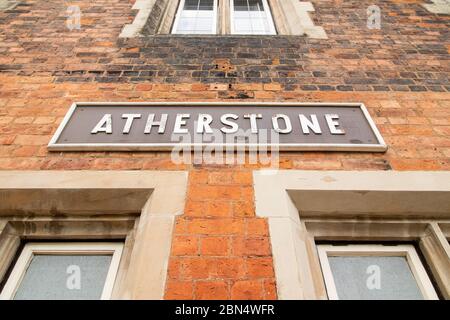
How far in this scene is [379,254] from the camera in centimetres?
216

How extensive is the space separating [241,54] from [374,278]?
241 cm

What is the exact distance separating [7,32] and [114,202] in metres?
2.81

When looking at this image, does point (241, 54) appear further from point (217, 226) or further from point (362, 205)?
point (217, 226)

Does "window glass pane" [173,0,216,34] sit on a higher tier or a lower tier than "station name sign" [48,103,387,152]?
higher

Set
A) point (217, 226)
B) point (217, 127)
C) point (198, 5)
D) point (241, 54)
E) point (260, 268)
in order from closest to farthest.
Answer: point (260, 268)
point (217, 226)
point (217, 127)
point (241, 54)
point (198, 5)

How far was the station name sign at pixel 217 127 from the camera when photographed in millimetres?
2543

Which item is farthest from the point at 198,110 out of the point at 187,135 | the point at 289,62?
the point at 289,62

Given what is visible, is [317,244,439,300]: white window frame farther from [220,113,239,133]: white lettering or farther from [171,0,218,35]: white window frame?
[171,0,218,35]: white window frame

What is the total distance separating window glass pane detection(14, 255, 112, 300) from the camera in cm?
195

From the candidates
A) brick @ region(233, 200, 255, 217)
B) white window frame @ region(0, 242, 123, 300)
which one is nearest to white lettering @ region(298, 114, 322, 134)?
brick @ region(233, 200, 255, 217)

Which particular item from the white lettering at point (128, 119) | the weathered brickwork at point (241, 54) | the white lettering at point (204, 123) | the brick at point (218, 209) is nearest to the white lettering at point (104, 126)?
the white lettering at point (128, 119)

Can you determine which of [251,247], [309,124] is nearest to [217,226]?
A: [251,247]

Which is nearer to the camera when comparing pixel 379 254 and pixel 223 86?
pixel 379 254

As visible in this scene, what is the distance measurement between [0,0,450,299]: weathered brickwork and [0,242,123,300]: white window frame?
424 millimetres
